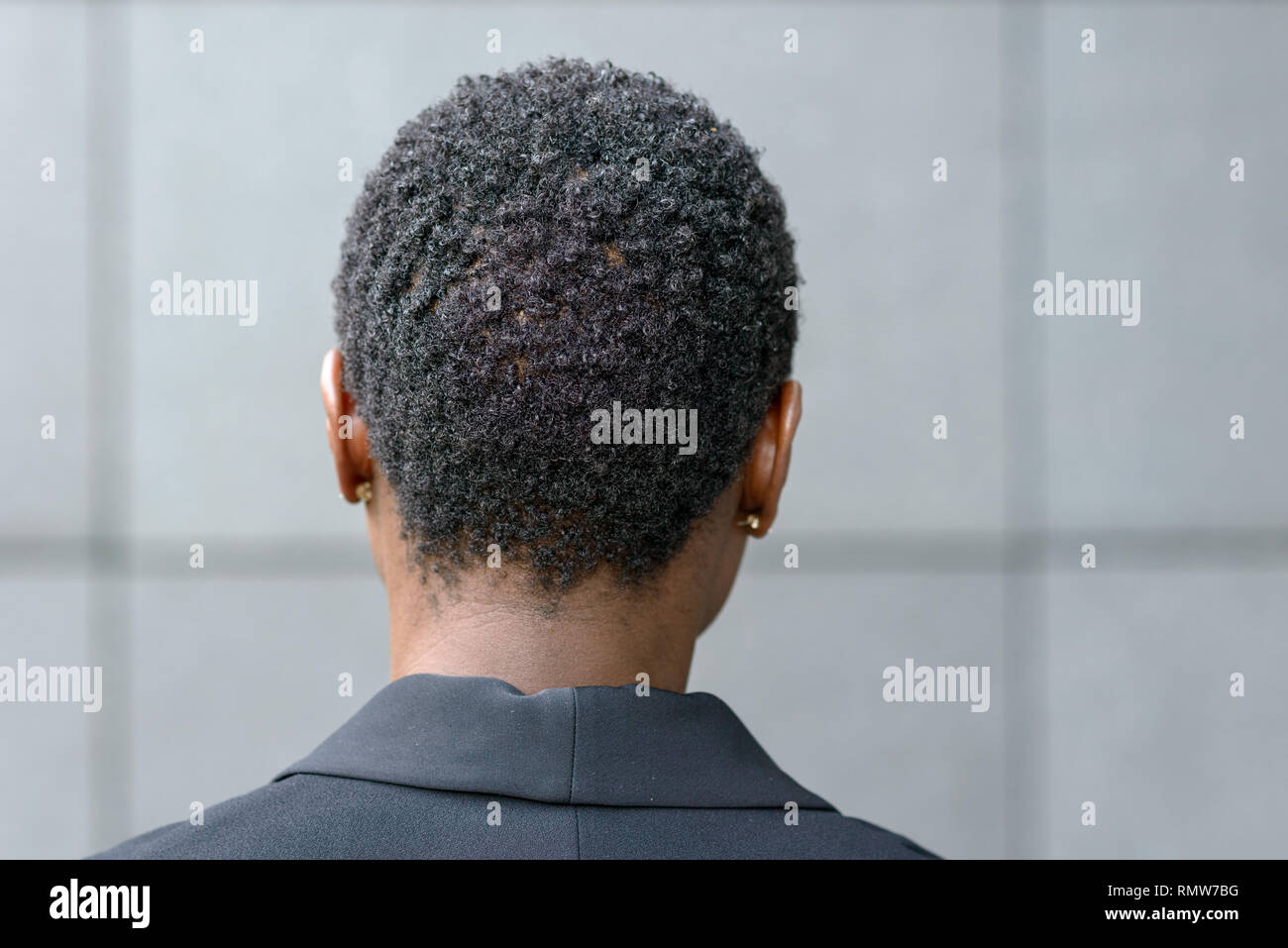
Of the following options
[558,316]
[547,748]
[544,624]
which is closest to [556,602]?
[544,624]

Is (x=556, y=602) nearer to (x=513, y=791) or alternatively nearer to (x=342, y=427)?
(x=513, y=791)

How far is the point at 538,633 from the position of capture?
1117 millimetres

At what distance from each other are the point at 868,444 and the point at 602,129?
1.77 meters

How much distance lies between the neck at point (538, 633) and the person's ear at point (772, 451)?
18cm

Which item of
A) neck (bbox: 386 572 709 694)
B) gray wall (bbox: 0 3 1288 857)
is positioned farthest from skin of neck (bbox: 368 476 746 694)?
gray wall (bbox: 0 3 1288 857)

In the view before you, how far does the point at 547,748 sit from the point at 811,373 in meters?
1.87

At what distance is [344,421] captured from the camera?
1.26m

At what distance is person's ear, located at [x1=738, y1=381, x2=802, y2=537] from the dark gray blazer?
270 millimetres

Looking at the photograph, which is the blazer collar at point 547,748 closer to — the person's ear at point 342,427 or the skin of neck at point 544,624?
the skin of neck at point 544,624

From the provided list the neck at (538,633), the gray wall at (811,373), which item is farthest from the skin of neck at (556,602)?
the gray wall at (811,373)

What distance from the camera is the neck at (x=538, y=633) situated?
1.12 meters

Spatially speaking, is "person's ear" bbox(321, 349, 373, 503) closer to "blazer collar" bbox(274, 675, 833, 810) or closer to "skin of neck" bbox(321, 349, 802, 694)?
"skin of neck" bbox(321, 349, 802, 694)

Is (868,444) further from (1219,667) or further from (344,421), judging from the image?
(344,421)
